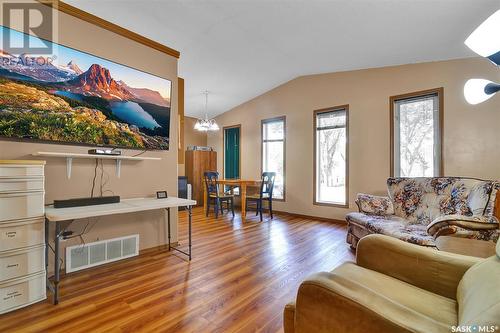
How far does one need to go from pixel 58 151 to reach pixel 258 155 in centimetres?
422

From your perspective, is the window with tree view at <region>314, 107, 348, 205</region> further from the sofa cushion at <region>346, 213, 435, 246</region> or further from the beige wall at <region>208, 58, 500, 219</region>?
the sofa cushion at <region>346, 213, 435, 246</region>

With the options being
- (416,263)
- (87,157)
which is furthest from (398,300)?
(87,157)

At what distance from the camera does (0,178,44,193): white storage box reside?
5.68 ft

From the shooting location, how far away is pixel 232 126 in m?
6.54

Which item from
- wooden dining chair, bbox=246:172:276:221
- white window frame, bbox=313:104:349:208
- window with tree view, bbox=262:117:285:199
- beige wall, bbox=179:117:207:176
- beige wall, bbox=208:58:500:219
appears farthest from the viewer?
beige wall, bbox=179:117:207:176

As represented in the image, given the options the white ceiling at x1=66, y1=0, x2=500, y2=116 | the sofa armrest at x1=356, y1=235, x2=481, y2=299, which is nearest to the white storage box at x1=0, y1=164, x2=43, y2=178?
the white ceiling at x1=66, y1=0, x2=500, y2=116

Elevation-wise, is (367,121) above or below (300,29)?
below

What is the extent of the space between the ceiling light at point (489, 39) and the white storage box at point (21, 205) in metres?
3.00

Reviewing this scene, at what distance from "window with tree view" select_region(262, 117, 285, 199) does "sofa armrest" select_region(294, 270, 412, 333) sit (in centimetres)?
458

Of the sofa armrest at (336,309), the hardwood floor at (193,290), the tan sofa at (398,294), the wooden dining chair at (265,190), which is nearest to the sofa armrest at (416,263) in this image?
the tan sofa at (398,294)

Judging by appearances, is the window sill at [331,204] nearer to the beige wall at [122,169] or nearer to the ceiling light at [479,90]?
the beige wall at [122,169]
